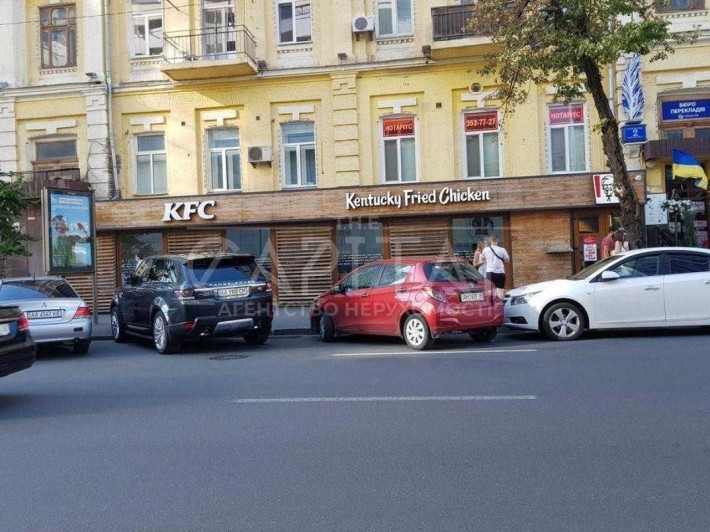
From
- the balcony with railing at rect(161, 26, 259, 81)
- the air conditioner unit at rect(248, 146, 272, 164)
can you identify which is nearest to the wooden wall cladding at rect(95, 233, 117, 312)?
the air conditioner unit at rect(248, 146, 272, 164)

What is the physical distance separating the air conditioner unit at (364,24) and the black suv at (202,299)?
30.2 feet

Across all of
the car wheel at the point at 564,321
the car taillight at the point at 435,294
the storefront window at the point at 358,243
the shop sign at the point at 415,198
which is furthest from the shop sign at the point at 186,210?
the car wheel at the point at 564,321

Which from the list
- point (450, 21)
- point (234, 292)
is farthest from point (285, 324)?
point (450, 21)

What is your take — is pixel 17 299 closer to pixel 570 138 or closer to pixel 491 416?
pixel 491 416

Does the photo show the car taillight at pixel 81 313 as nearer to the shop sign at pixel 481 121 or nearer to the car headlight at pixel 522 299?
the car headlight at pixel 522 299

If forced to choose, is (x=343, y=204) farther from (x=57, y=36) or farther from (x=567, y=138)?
(x=57, y=36)

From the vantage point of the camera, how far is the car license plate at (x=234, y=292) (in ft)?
37.5

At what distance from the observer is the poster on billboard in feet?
49.6

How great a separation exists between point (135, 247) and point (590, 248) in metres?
12.8

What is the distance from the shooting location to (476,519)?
4047mm

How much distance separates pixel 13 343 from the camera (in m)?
7.59

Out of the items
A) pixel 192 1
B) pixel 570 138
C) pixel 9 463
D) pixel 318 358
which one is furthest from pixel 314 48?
pixel 9 463

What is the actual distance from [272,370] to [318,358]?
47.8 inches

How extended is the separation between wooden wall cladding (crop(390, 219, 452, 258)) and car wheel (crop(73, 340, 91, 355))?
895 cm
